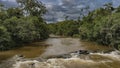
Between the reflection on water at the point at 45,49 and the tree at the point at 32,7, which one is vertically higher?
the tree at the point at 32,7

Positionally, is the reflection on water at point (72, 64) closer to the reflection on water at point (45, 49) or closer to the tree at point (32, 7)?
the reflection on water at point (45, 49)

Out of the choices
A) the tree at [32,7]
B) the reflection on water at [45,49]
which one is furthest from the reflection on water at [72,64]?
the tree at [32,7]

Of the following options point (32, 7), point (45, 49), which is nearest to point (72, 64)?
point (45, 49)

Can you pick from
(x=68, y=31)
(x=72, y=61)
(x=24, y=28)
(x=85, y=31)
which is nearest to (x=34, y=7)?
(x=85, y=31)

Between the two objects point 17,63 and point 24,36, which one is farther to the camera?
point 24,36

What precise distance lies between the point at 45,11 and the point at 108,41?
2356cm

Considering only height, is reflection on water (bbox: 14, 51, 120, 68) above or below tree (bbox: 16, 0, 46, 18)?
below

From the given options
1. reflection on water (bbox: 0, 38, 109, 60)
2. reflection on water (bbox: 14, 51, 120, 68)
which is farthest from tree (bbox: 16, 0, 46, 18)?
reflection on water (bbox: 14, 51, 120, 68)

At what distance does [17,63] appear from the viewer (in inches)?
738

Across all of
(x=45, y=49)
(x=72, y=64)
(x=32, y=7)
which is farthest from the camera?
(x=32, y=7)

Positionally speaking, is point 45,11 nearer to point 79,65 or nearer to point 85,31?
point 85,31

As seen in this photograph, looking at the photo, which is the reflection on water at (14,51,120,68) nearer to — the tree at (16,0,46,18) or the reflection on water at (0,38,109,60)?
the reflection on water at (0,38,109,60)

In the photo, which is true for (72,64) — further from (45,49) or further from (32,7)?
(32,7)

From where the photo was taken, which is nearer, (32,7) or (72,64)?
(72,64)
